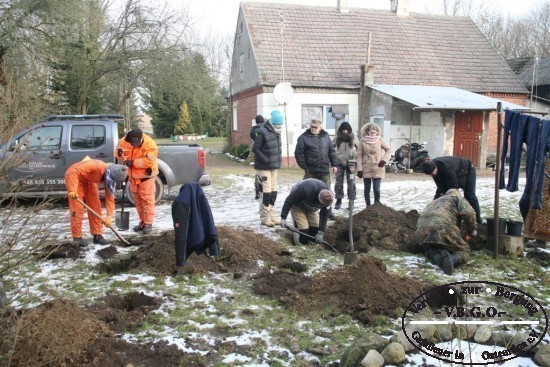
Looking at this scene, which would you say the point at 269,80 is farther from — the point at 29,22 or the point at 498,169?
the point at 498,169

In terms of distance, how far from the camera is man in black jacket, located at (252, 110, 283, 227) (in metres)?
7.95

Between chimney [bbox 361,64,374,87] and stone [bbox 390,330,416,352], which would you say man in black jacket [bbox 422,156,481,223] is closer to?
stone [bbox 390,330,416,352]

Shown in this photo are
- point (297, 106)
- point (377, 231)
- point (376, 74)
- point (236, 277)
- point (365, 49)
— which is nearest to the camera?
point (236, 277)

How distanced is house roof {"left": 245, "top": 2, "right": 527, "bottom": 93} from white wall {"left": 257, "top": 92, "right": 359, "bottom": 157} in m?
0.47

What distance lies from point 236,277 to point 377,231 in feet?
8.46

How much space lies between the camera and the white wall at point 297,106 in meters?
18.7

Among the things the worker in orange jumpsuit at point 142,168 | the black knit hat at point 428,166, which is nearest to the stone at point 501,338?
the black knit hat at point 428,166

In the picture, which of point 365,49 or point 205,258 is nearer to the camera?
point 205,258

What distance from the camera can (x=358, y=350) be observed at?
Answer: 3650mm

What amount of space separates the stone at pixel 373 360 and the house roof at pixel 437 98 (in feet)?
43.6

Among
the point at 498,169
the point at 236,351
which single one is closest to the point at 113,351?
the point at 236,351

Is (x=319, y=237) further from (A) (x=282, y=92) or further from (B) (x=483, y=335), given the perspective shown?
(A) (x=282, y=92)

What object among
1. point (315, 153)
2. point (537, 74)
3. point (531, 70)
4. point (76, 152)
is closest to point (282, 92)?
point (76, 152)

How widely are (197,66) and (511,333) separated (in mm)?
18152
